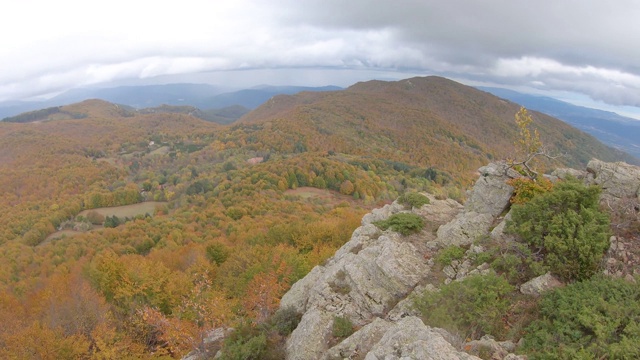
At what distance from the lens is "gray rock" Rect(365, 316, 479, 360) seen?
37.4 ft

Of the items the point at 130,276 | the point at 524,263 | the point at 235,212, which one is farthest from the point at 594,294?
the point at 235,212

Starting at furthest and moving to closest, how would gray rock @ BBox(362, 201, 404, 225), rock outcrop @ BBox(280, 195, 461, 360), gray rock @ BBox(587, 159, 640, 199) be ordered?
gray rock @ BBox(362, 201, 404, 225)
gray rock @ BBox(587, 159, 640, 199)
rock outcrop @ BBox(280, 195, 461, 360)

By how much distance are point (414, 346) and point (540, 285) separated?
308 inches

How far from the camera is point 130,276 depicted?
39812 millimetres

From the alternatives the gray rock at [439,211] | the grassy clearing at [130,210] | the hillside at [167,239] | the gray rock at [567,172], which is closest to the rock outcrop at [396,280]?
the gray rock at [567,172]

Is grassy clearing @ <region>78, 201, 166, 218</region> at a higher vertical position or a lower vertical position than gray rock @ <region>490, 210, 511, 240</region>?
lower

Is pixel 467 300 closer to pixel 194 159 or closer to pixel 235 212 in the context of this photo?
pixel 235 212

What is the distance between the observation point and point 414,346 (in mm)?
11820

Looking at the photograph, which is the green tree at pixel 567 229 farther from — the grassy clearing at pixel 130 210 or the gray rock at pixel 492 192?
the grassy clearing at pixel 130 210

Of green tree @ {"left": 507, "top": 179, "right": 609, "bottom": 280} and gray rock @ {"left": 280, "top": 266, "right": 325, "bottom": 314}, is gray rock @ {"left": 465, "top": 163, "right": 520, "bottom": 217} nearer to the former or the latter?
green tree @ {"left": 507, "top": 179, "right": 609, "bottom": 280}

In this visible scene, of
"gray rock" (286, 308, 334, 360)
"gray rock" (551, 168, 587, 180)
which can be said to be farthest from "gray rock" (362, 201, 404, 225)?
"gray rock" (551, 168, 587, 180)

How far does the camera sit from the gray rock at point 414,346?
37.4 ft

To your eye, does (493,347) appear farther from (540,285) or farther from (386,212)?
(386,212)

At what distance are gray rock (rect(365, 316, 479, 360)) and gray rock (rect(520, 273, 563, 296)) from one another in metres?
5.89
